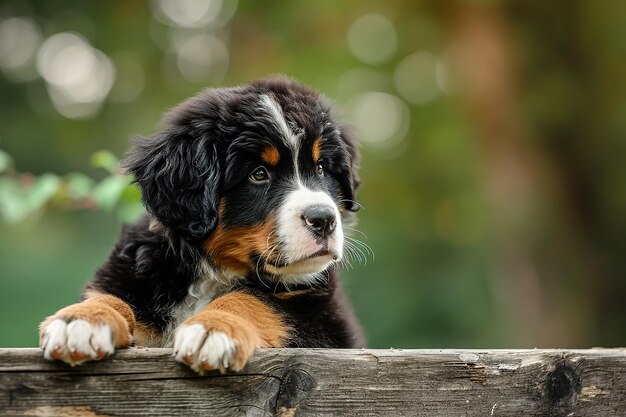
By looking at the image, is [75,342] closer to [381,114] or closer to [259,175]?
[259,175]

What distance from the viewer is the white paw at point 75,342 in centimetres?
275

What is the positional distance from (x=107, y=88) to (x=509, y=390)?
605 inches

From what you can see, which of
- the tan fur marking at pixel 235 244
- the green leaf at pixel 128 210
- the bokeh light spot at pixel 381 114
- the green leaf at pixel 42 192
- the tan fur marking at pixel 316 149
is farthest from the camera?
the bokeh light spot at pixel 381 114

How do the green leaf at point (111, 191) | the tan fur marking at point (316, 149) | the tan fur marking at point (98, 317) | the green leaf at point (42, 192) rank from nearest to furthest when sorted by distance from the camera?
the tan fur marking at point (98, 317), the tan fur marking at point (316, 149), the green leaf at point (111, 191), the green leaf at point (42, 192)

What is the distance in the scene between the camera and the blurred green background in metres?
12.6

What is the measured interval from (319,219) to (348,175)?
0.78 meters

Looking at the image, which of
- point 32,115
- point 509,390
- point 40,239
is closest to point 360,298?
point 40,239

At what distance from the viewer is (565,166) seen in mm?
13016

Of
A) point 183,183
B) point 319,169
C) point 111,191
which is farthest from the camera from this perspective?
point 111,191

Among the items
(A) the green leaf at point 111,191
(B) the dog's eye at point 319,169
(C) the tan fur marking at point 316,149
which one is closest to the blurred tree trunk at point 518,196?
(A) the green leaf at point 111,191

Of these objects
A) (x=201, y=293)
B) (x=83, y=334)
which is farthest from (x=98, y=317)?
(x=201, y=293)

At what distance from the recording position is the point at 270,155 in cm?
423

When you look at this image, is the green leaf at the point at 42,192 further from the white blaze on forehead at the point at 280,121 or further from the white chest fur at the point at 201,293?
the white blaze on forehead at the point at 280,121

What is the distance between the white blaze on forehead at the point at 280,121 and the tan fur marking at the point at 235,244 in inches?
17.0
